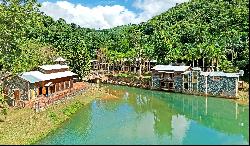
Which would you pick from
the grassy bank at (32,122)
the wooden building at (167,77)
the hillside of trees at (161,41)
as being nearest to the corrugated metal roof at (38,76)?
the hillside of trees at (161,41)

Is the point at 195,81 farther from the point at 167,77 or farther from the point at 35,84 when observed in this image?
the point at 35,84

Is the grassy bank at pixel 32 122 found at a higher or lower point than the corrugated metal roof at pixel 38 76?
lower

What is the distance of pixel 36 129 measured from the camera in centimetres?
3316

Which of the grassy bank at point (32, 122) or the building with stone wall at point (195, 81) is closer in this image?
the grassy bank at point (32, 122)

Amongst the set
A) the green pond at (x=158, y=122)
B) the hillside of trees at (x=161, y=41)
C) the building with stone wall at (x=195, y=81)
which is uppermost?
the hillside of trees at (x=161, y=41)

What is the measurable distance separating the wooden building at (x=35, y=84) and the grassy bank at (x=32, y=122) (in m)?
4.77

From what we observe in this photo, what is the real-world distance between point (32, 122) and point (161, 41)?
152ft

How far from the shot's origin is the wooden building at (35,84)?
46344 mm

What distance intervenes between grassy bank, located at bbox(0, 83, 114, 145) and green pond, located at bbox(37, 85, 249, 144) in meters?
0.95

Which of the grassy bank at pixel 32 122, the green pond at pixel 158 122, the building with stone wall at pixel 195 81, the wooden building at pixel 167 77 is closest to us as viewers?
the green pond at pixel 158 122

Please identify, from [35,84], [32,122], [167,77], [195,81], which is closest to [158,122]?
[32,122]

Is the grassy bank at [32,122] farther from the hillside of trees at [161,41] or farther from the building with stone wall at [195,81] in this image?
the building with stone wall at [195,81]

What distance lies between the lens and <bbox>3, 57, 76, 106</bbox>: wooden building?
46.3 meters

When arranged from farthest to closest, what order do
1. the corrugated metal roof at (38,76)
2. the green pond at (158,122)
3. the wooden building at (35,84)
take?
1. the corrugated metal roof at (38,76)
2. the wooden building at (35,84)
3. the green pond at (158,122)
